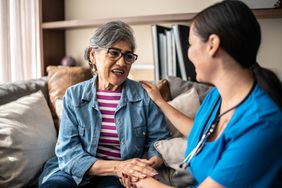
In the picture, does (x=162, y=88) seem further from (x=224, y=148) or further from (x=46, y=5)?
(x=46, y=5)

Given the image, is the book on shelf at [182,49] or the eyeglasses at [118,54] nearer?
the eyeglasses at [118,54]

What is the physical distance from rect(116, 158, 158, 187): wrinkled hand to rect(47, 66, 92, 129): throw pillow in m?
0.88

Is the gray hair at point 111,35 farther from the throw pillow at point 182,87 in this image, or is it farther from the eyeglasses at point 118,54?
the throw pillow at point 182,87

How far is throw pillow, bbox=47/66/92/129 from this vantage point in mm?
2117

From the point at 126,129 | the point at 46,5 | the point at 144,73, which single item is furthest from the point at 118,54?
the point at 46,5

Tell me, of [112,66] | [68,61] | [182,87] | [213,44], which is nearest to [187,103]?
[182,87]

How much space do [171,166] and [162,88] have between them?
0.51 metres

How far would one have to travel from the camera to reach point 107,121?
1551 millimetres

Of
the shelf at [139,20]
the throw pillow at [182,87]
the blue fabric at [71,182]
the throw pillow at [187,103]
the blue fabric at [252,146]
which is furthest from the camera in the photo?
the shelf at [139,20]

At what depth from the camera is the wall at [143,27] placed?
2.12 meters

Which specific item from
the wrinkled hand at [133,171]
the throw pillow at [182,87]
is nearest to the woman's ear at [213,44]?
the wrinkled hand at [133,171]

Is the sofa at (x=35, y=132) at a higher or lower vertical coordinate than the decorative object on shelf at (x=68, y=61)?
lower

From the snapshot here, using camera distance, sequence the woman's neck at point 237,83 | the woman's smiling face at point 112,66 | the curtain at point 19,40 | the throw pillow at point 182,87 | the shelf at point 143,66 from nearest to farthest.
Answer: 1. the woman's neck at point 237,83
2. the woman's smiling face at point 112,66
3. the throw pillow at point 182,87
4. the curtain at point 19,40
5. the shelf at point 143,66

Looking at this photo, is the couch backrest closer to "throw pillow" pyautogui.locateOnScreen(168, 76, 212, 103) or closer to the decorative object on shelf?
the decorative object on shelf
